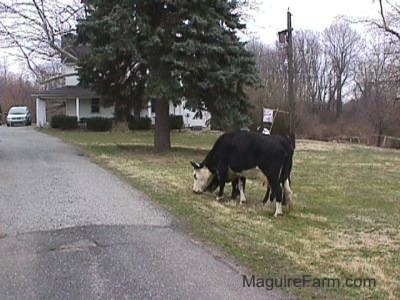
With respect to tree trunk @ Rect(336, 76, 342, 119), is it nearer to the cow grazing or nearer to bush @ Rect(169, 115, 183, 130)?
bush @ Rect(169, 115, 183, 130)

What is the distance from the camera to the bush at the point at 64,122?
44.3 metres

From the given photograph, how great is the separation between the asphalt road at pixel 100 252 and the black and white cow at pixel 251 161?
62.9 inches

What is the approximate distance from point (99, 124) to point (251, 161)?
3341 centimetres

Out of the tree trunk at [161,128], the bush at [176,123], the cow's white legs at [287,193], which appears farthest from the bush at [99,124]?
the cow's white legs at [287,193]

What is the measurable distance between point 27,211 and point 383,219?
241 inches

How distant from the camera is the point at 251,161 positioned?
11.0 meters

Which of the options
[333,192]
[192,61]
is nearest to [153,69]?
[192,61]

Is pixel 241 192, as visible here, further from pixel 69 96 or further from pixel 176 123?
pixel 69 96

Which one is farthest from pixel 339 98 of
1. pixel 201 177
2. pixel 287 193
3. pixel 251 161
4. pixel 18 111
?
pixel 287 193

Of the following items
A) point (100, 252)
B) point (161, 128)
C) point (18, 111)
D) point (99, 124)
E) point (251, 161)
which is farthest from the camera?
point (18, 111)

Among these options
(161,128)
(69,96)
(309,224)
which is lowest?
(309,224)

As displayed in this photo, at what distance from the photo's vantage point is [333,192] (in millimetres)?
14141

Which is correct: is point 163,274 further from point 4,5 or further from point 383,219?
point 4,5

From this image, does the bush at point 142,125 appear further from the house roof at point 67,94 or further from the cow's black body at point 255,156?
the cow's black body at point 255,156
